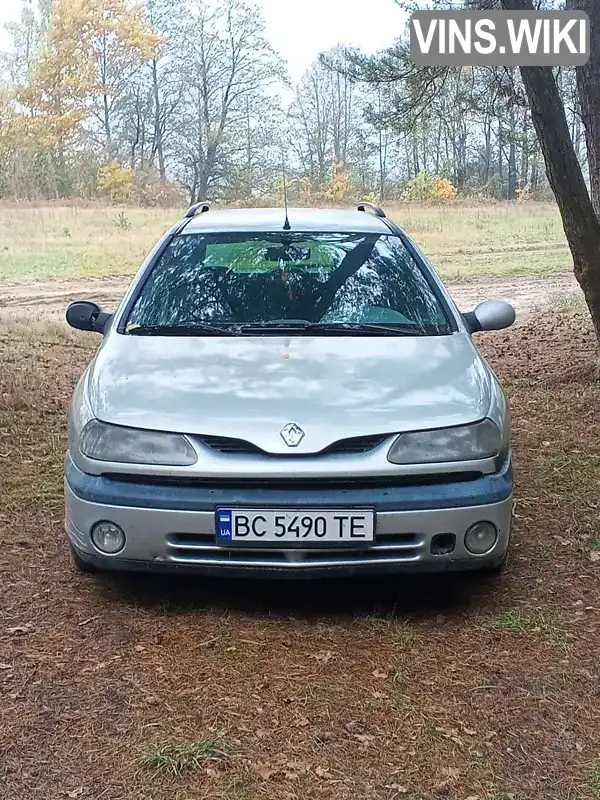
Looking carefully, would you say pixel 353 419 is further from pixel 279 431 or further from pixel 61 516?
pixel 61 516

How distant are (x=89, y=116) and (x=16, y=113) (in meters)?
1.89

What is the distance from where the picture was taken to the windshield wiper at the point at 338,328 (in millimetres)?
3709

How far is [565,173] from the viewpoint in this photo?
633cm

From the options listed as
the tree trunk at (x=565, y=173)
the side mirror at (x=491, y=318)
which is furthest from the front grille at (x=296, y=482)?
the tree trunk at (x=565, y=173)

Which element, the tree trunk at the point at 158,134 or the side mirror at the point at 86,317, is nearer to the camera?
the side mirror at the point at 86,317

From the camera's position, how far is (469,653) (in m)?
2.98

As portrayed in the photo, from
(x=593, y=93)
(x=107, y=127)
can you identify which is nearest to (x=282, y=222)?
(x=593, y=93)

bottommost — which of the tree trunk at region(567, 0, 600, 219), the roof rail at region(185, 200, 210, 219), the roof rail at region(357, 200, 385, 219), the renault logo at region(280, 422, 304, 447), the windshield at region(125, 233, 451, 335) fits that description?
the renault logo at region(280, 422, 304, 447)

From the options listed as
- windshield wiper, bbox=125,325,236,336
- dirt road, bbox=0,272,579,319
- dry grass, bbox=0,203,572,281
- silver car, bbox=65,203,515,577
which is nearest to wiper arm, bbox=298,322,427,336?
silver car, bbox=65,203,515,577

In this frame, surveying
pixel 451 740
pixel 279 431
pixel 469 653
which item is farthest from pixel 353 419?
pixel 451 740

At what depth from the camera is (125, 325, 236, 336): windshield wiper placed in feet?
12.2

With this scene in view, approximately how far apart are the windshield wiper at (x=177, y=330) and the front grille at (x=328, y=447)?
838mm

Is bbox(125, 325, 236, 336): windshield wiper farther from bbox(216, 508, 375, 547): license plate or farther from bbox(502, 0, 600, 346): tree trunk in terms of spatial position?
bbox(502, 0, 600, 346): tree trunk

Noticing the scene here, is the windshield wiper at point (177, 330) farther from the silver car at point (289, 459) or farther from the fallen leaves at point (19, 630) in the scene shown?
the fallen leaves at point (19, 630)
